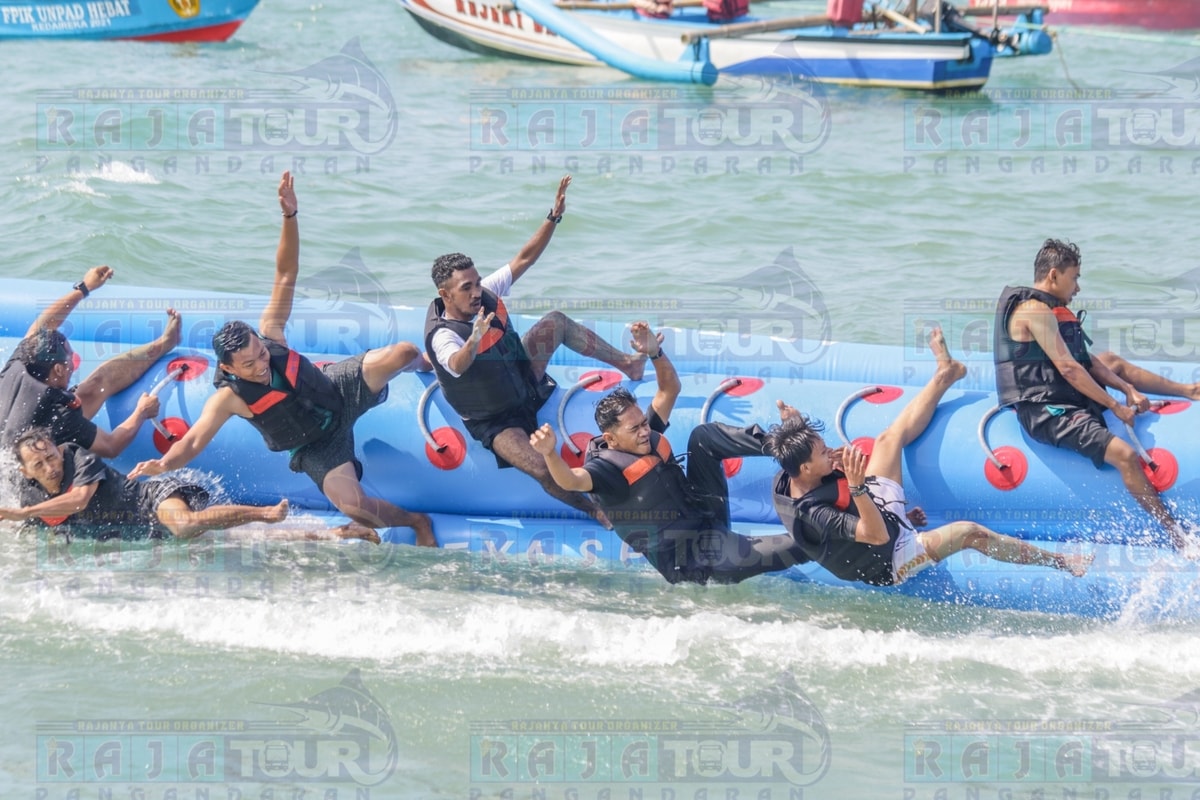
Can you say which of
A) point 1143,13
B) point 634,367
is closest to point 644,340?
point 634,367

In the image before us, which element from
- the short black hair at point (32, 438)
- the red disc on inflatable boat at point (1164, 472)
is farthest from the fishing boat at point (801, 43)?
the short black hair at point (32, 438)

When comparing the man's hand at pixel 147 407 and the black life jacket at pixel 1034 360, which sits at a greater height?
the black life jacket at pixel 1034 360

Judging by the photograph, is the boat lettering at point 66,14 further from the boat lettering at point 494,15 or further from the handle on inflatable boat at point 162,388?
the handle on inflatable boat at point 162,388

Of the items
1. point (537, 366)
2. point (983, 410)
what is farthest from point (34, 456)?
point (983, 410)

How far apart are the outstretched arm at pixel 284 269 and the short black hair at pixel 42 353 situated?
0.89 meters

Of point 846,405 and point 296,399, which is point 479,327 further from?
point 846,405

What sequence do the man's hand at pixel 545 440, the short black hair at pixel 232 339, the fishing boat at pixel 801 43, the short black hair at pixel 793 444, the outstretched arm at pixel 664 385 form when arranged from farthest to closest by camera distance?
the fishing boat at pixel 801 43, the outstretched arm at pixel 664 385, the short black hair at pixel 232 339, the short black hair at pixel 793 444, the man's hand at pixel 545 440

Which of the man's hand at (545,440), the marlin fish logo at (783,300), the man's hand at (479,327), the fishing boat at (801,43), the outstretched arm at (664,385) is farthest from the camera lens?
the fishing boat at (801,43)

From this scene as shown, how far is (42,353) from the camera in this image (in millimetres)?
5773

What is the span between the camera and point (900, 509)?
519 cm

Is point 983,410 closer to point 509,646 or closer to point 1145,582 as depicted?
point 1145,582

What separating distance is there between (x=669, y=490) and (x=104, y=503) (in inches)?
96.4

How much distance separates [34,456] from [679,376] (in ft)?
9.04

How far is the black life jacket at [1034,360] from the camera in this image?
5.32m
